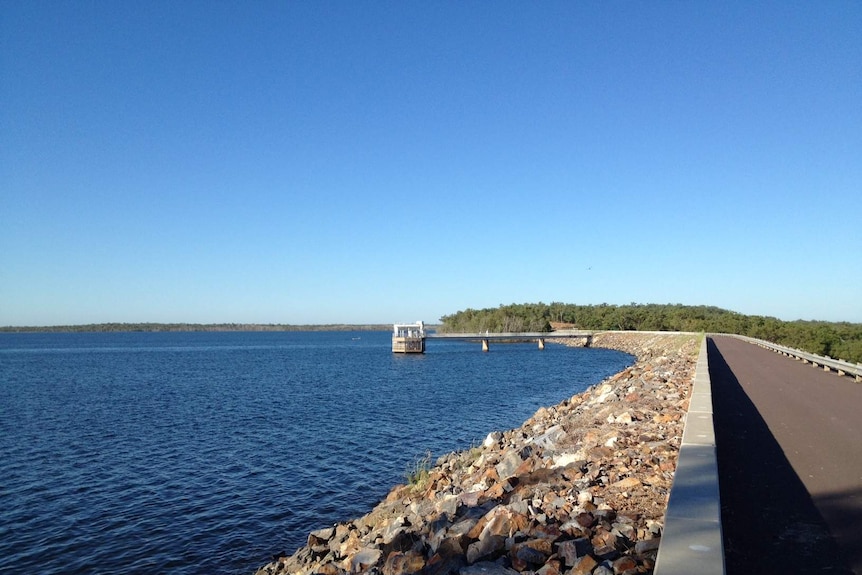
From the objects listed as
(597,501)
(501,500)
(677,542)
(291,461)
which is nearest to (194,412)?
(291,461)

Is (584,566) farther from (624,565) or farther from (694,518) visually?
(694,518)

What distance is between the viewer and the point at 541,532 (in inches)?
261

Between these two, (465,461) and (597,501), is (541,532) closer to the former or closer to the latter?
(597,501)

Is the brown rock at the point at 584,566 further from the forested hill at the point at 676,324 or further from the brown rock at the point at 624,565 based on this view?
the forested hill at the point at 676,324

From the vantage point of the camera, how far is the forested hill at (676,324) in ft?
149

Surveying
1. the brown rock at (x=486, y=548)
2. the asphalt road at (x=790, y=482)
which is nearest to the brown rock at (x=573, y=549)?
the brown rock at (x=486, y=548)

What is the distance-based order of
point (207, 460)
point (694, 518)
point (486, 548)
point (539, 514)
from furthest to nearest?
point (207, 460) → point (539, 514) → point (486, 548) → point (694, 518)

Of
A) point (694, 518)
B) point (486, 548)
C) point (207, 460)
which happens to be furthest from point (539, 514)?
point (207, 460)

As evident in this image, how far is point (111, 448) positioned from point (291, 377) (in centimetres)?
3071

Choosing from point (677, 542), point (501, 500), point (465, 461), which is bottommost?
point (465, 461)

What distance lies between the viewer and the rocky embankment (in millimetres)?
6062

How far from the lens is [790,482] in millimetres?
7996

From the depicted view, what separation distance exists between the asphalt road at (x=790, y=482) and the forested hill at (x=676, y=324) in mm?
28363

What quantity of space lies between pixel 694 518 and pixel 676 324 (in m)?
128
